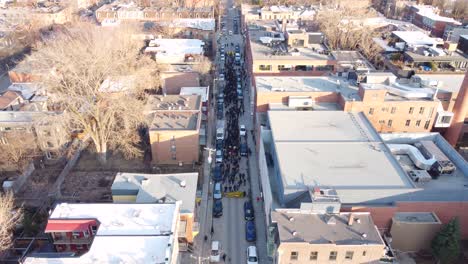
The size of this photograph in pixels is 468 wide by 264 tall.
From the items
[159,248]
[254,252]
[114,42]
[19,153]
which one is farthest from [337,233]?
[114,42]

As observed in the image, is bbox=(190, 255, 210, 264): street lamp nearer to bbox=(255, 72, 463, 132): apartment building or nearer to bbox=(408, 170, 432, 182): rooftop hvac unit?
bbox=(255, 72, 463, 132): apartment building

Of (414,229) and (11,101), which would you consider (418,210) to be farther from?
(11,101)

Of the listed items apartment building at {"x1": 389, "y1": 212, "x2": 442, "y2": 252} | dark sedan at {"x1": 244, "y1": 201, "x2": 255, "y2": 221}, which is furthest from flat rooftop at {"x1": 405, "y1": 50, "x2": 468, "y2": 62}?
dark sedan at {"x1": 244, "y1": 201, "x2": 255, "y2": 221}

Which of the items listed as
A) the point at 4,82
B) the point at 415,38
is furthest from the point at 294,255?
the point at 4,82

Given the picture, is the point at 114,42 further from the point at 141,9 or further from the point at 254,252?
the point at 254,252

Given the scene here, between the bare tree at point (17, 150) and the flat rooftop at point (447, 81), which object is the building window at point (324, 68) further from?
the bare tree at point (17, 150)

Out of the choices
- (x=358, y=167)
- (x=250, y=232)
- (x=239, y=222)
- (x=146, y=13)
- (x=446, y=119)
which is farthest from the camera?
(x=146, y=13)
